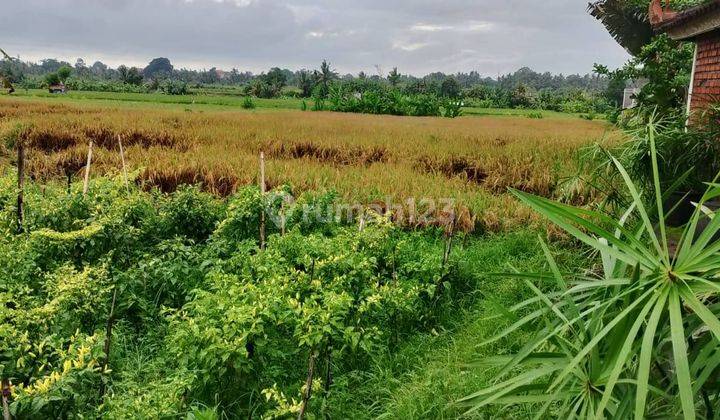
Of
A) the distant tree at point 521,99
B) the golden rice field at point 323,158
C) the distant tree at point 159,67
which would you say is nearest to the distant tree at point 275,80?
the distant tree at point 521,99

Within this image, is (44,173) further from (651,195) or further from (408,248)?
(651,195)

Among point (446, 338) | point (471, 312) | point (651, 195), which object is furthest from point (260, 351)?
point (651, 195)

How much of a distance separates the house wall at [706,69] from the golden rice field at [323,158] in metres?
1.21

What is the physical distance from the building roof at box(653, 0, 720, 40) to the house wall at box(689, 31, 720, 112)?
0.18 meters

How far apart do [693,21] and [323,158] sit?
6.05 m

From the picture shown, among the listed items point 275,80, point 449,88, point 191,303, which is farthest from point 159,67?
point 191,303

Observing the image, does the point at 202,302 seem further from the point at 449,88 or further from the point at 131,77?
the point at 131,77

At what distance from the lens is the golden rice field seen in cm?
696

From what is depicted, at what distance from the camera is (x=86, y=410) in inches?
101

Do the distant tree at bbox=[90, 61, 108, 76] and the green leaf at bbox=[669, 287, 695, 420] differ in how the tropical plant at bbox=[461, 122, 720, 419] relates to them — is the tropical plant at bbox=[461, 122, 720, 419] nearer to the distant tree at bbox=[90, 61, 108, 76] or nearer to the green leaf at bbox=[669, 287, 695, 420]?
the green leaf at bbox=[669, 287, 695, 420]

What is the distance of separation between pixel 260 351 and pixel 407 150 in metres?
7.89

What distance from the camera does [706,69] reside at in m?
7.16

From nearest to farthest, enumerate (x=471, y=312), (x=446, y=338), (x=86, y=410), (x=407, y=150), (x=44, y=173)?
(x=86, y=410)
(x=446, y=338)
(x=471, y=312)
(x=44, y=173)
(x=407, y=150)

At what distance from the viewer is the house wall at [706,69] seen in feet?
22.5
